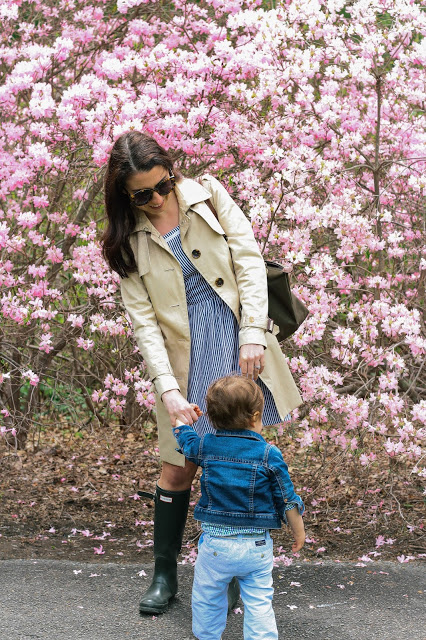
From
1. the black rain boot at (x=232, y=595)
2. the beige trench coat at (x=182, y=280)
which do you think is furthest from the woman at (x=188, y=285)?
the black rain boot at (x=232, y=595)

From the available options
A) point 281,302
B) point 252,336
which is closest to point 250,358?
point 252,336

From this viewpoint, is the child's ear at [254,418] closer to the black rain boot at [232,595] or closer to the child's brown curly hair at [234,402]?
the child's brown curly hair at [234,402]

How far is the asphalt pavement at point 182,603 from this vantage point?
313 cm

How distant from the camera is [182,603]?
337 centimetres

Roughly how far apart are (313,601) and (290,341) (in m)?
1.44

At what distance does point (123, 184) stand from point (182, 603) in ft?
5.44

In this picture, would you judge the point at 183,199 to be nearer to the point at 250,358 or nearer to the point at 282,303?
the point at 282,303

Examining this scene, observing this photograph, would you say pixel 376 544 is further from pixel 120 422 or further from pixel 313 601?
pixel 120 422

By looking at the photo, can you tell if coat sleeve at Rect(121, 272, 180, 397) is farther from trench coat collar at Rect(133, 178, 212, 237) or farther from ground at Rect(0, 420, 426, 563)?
ground at Rect(0, 420, 426, 563)

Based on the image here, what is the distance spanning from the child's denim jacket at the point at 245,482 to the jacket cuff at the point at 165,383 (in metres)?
0.32

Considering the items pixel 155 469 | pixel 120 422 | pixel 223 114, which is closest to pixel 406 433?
pixel 223 114

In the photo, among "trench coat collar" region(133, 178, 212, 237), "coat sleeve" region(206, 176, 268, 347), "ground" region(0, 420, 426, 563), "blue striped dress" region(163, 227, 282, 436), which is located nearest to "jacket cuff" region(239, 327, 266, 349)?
"coat sleeve" region(206, 176, 268, 347)

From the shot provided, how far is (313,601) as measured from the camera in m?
3.42

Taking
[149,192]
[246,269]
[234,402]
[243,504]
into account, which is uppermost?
[149,192]
